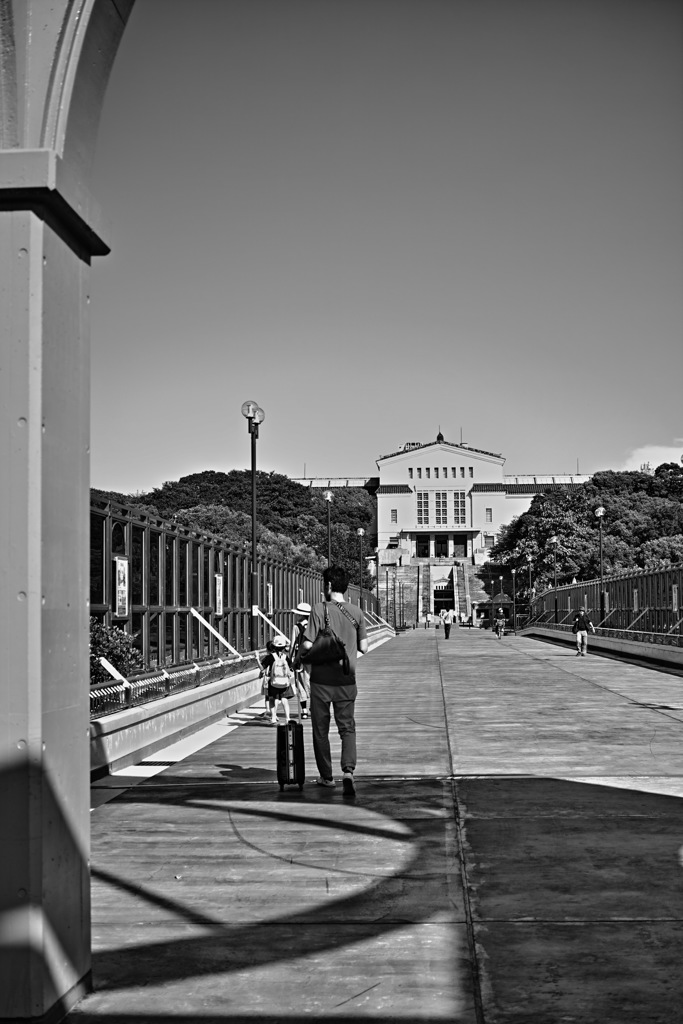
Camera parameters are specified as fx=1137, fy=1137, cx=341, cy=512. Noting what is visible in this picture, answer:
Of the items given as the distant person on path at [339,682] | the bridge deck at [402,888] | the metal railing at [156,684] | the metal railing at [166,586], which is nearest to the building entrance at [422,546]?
the metal railing at [166,586]

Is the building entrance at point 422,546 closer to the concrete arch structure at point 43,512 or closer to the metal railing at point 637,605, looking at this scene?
the metal railing at point 637,605

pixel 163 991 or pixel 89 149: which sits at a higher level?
pixel 89 149

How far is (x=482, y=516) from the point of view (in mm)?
149000

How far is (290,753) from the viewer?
31.3 feet

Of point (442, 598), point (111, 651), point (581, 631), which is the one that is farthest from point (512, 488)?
point (111, 651)

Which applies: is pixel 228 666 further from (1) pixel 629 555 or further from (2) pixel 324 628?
(1) pixel 629 555

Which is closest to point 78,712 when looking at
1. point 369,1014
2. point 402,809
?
point 369,1014

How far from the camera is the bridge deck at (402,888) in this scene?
4434 millimetres

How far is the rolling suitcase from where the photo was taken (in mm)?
9477

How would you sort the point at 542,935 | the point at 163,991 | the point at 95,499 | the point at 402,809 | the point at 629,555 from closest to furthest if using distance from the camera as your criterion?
the point at 163,991, the point at 542,935, the point at 402,809, the point at 95,499, the point at 629,555

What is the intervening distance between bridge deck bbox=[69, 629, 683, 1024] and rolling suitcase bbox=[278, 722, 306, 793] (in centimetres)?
26

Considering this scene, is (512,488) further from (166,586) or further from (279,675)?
(279,675)

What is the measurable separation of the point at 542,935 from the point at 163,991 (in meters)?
1.79

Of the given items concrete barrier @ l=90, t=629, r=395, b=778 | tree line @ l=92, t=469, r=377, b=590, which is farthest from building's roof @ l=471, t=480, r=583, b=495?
concrete barrier @ l=90, t=629, r=395, b=778
